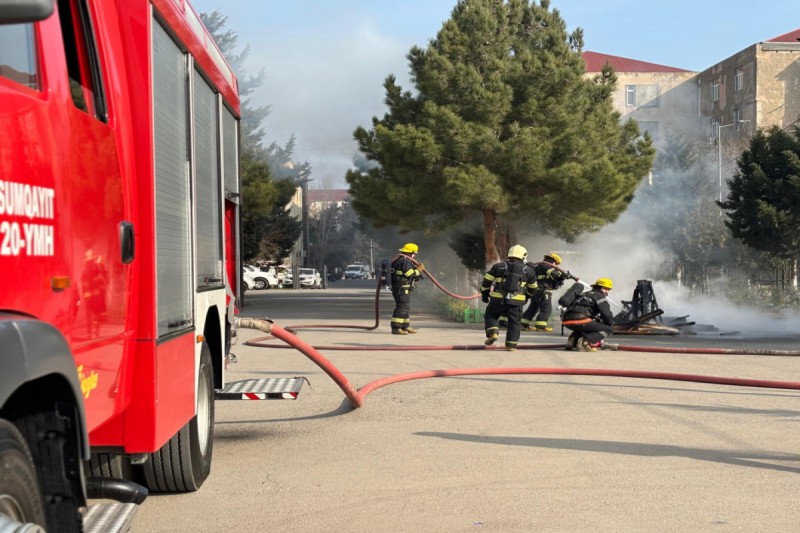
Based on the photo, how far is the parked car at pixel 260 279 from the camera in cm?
5512

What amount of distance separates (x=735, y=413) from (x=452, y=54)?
1824 cm

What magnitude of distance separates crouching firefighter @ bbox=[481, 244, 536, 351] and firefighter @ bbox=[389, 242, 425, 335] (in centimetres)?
310

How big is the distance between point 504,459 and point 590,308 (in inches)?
330

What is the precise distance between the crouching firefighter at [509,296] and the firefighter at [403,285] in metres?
3.10

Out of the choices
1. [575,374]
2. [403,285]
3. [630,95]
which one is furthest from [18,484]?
[630,95]

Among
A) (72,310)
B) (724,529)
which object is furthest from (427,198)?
(72,310)

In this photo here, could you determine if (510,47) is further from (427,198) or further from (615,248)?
(615,248)

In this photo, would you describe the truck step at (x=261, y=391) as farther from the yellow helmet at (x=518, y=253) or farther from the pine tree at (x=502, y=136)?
the pine tree at (x=502, y=136)

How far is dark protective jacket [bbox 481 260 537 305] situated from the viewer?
48.9 ft

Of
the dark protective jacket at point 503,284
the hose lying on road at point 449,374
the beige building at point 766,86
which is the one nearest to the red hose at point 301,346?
the hose lying on road at point 449,374

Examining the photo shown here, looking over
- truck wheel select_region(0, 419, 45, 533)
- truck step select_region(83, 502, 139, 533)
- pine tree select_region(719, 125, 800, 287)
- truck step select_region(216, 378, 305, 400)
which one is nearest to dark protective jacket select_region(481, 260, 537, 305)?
truck step select_region(216, 378, 305, 400)

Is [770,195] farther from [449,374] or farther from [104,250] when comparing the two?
[104,250]

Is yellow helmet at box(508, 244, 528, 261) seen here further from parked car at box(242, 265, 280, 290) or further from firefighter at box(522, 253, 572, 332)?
parked car at box(242, 265, 280, 290)

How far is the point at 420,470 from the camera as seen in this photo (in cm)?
650
